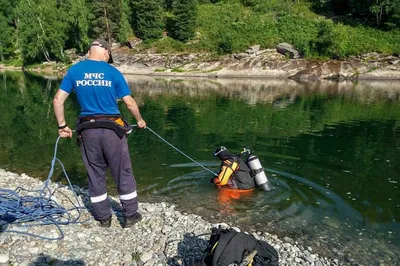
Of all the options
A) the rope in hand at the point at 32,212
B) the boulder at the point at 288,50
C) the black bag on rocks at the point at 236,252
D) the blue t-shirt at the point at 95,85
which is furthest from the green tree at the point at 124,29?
the black bag on rocks at the point at 236,252

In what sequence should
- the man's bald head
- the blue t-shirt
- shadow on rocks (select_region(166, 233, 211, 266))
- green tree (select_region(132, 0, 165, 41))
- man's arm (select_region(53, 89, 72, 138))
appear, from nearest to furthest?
shadow on rocks (select_region(166, 233, 211, 266))
the blue t-shirt
man's arm (select_region(53, 89, 72, 138))
the man's bald head
green tree (select_region(132, 0, 165, 41))

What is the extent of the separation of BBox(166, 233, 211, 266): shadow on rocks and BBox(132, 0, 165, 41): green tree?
67509 millimetres

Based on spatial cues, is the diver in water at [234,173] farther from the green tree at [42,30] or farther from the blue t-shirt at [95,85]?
the green tree at [42,30]

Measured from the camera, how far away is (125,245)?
648 centimetres

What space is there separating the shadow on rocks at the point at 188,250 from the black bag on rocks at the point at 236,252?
3.14 feet

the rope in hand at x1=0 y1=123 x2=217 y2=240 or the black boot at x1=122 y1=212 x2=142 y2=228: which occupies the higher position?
the rope in hand at x1=0 y1=123 x2=217 y2=240

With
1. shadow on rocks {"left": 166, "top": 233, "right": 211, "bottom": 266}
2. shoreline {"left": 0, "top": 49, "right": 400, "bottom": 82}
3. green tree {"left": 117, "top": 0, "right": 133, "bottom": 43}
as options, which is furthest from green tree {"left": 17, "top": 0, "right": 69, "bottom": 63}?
shadow on rocks {"left": 166, "top": 233, "right": 211, "bottom": 266}

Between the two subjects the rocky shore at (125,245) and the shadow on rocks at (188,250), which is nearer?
the rocky shore at (125,245)

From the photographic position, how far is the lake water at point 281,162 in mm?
8750

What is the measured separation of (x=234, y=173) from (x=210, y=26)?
2583 inches

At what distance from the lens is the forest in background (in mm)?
61344

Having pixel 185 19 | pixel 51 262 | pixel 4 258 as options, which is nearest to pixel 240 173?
pixel 51 262

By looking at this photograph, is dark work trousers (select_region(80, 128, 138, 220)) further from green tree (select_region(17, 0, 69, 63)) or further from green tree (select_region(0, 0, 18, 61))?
green tree (select_region(0, 0, 18, 61))

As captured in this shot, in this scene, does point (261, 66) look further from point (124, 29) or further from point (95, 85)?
point (95, 85)
